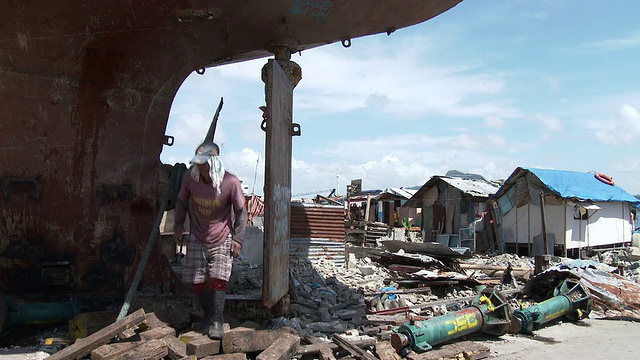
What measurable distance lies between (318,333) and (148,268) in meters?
1.78

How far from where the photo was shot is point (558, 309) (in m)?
6.06

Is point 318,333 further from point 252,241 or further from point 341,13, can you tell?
point 252,241

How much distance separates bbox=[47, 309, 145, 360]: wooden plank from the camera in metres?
3.40

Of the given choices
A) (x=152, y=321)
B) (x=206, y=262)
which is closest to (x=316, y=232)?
(x=206, y=262)

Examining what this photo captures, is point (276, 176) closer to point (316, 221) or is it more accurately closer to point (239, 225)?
point (239, 225)

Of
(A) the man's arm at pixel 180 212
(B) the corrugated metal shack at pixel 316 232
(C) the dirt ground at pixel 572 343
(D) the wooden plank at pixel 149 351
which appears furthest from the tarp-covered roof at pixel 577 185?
(D) the wooden plank at pixel 149 351

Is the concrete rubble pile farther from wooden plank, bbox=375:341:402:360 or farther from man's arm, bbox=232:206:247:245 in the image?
man's arm, bbox=232:206:247:245

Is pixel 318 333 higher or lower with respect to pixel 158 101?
lower

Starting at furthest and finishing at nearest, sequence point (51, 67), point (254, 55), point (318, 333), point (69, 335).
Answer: point (254, 55) → point (318, 333) → point (51, 67) → point (69, 335)

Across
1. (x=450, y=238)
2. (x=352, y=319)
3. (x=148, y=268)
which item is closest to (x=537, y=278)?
(x=352, y=319)

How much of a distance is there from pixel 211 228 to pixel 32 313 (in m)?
1.77

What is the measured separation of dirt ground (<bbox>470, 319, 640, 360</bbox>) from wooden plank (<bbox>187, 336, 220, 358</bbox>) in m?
2.57

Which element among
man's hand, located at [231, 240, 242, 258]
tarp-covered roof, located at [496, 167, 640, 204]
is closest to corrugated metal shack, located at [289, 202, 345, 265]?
man's hand, located at [231, 240, 242, 258]

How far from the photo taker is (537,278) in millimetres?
7230
